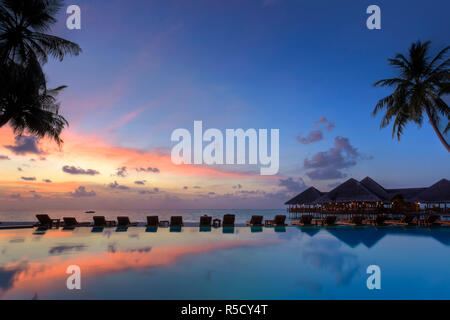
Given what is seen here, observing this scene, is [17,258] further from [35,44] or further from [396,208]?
[396,208]

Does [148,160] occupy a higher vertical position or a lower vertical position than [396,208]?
higher

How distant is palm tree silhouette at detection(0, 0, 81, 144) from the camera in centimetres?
1088

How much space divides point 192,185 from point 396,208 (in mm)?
24025

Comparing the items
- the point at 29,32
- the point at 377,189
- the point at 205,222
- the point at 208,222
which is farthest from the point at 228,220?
the point at 377,189

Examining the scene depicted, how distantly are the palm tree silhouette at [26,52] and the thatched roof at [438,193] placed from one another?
33.2 metres

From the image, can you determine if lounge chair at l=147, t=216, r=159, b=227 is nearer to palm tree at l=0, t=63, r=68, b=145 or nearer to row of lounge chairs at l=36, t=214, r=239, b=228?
row of lounge chairs at l=36, t=214, r=239, b=228

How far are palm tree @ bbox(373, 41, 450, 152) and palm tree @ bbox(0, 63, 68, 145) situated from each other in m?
17.2

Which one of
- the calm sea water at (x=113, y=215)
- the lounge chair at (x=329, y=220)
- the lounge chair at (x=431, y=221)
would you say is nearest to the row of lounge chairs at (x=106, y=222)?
the lounge chair at (x=329, y=220)

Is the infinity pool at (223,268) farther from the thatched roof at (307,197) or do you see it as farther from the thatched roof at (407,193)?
the thatched roof at (407,193)

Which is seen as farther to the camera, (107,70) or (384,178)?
(384,178)

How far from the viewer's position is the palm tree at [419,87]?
13906 millimetres

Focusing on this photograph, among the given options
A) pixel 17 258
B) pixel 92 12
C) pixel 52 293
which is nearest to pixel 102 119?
pixel 92 12

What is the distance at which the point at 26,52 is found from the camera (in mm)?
11375

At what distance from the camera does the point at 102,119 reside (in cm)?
1802
